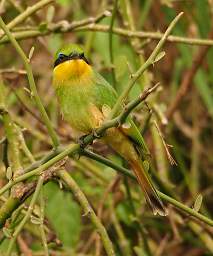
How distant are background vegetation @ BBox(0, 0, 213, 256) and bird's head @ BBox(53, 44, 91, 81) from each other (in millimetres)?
165

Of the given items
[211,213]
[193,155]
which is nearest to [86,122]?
[193,155]

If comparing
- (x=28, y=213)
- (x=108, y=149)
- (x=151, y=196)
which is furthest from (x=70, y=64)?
(x=108, y=149)

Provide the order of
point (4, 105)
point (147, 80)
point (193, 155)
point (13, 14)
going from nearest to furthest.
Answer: point (4, 105), point (147, 80), point (193, 155), point (13, 14)

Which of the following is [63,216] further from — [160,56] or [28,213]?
[160,56]

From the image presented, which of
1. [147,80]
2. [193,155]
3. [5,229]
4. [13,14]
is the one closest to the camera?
[5,229]

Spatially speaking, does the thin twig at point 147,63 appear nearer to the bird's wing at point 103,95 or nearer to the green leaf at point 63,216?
the bird's wing at point 103,95

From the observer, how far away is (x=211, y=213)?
329 centimetres

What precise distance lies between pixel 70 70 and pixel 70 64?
0.06ft

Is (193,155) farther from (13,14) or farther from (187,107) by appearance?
(13,14)

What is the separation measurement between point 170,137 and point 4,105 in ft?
4.56

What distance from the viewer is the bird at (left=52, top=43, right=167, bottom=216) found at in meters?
1.94

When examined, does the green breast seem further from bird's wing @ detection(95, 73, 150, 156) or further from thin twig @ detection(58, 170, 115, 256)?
thin twig @ detection(58, 170, 115, 256)

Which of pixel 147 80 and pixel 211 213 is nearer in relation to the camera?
pixel 147 80

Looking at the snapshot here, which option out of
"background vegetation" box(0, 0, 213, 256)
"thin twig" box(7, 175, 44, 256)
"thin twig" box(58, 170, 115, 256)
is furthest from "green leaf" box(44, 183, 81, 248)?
"thin twig" box(7, 175, 44, 256)
